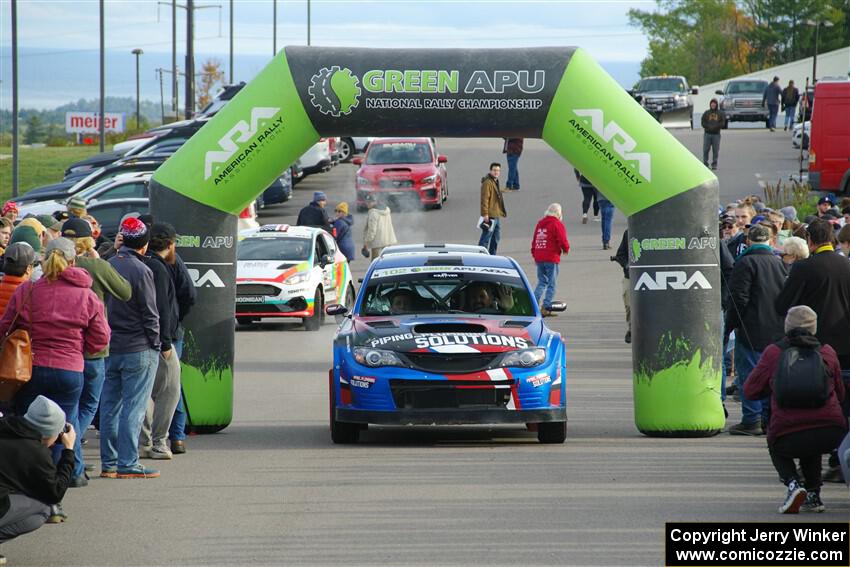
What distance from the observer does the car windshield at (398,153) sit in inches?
1462

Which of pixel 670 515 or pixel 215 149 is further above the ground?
pixel 215 149

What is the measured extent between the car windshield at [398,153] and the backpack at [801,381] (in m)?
27.7

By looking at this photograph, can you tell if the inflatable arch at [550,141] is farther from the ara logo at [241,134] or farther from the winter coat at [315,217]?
the winter coat at [315,217]

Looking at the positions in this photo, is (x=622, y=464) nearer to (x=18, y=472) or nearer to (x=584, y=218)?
(x=18, y=472)

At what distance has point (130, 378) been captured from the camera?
11.1 meters

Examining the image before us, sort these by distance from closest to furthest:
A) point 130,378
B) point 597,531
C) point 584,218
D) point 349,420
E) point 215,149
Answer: point 597,531 → point 130,378 → point 349,420 → point 215,149 → point 584,218

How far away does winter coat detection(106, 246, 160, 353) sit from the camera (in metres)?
11.1

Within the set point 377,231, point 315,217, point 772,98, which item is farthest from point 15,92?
point 772,98

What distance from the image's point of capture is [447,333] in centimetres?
1238

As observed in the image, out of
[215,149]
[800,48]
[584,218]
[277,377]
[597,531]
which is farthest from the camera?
[800,48]

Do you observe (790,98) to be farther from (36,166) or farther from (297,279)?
(297,279)

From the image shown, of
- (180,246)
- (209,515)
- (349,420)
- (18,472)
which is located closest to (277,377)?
(180,246)

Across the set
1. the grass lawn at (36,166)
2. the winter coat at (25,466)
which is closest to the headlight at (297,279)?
the winter coat at (25,466)

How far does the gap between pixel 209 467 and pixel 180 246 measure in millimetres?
2633
